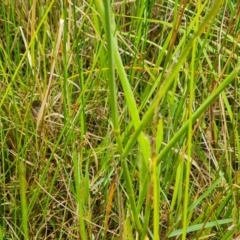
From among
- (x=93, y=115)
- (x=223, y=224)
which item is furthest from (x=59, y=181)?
(x=223, y=224)

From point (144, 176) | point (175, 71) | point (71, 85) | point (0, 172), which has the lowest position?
point (0, 172)

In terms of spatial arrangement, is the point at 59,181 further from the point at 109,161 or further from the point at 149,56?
the point at 149,56

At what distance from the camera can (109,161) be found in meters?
0.89

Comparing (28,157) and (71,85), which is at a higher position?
(71,85)

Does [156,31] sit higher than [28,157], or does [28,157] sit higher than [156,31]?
[156,31]

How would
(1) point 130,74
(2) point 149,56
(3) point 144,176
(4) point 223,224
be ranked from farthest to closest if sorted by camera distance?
(2) point 149,56
(1) point 130,74
(4) point 223,224
(3) point 144,176

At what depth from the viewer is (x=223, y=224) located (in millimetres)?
831

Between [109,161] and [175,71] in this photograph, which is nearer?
[175,71]

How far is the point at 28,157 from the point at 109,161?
0.15m

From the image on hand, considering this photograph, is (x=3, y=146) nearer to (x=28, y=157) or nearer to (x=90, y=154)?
(x=28, y=157)

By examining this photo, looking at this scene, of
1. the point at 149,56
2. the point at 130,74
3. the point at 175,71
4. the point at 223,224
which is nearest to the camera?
the point at 175,71

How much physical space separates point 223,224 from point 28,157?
0.36 metres

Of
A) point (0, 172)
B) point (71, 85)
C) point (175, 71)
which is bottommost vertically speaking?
point (0, 172)

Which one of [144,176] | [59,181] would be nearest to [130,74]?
[59,181]
